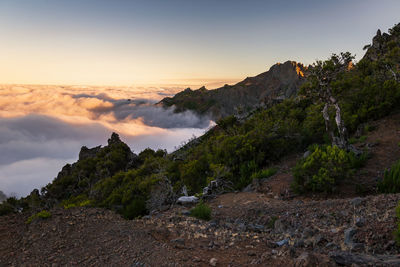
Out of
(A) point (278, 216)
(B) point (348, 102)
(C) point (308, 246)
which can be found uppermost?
(B) point (348, 102)

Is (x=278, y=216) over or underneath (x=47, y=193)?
over

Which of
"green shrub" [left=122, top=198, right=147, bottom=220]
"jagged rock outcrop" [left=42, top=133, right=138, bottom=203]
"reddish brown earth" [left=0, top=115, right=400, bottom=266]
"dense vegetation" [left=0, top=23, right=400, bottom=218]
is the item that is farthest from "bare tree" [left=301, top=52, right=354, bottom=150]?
"jagged rock outcrop" [left=42, top=133, right=138, bottom=203]

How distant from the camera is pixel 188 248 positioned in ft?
14.0

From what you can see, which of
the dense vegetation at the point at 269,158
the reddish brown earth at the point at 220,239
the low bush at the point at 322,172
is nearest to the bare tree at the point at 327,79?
the dense vegetation at the point at 269,158

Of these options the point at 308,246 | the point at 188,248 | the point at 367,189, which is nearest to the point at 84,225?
the point at 188,248

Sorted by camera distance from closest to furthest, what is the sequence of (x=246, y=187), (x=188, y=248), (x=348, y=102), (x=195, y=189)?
(x=188, y=248)
(x=246, y=187)
(x=195, y=189)
(x=348, y=102)

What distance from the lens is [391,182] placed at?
324 inches

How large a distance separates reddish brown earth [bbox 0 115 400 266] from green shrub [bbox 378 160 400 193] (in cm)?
224

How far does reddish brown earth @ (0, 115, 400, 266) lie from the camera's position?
12.2ft

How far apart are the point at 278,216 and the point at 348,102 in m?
13.3

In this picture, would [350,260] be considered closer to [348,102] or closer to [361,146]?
[361,146]

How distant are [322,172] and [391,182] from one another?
200 cm

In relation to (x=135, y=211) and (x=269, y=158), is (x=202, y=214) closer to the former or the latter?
(x=135, y=211)

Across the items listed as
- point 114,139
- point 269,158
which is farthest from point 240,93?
point 269,158
